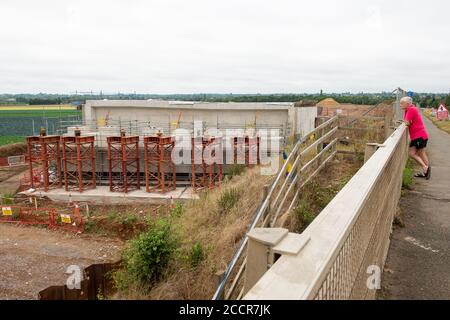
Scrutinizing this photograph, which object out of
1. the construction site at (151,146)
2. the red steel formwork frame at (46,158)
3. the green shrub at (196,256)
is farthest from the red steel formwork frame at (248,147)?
the green shrub at (196,256)

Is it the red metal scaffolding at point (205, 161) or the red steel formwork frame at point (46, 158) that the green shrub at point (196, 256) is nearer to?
the red metal scaffolding at point (205, 161)

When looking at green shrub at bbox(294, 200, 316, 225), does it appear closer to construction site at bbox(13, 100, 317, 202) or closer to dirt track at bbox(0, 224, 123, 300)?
dirt track at bbox(0, 224, 123, 300)

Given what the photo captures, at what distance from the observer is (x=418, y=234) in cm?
611

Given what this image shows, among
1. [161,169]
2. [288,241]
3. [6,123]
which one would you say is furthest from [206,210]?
[6,123]

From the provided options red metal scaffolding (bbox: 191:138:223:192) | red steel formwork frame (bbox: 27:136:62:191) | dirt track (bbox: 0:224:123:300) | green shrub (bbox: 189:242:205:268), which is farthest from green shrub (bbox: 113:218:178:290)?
red steel formwork frame (bbox: 27:136:62:191)

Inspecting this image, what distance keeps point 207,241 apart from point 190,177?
23988 mm

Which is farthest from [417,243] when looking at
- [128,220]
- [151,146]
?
[151,146]

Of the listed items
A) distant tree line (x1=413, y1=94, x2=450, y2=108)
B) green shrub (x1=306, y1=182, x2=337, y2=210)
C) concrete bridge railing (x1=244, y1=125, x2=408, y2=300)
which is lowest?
green shrub (x1=306, y1=182, x2=337, y2=210)

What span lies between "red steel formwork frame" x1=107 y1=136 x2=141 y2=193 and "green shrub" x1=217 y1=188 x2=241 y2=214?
19809mm

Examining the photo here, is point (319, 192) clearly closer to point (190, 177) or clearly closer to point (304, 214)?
point (304, 214)

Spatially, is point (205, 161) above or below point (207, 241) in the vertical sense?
below

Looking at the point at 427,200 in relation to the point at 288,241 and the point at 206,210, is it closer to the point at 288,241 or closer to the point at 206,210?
the point at 206,210

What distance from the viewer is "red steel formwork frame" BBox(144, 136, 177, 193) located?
28.6 metres

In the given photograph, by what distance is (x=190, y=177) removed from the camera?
107 feet
